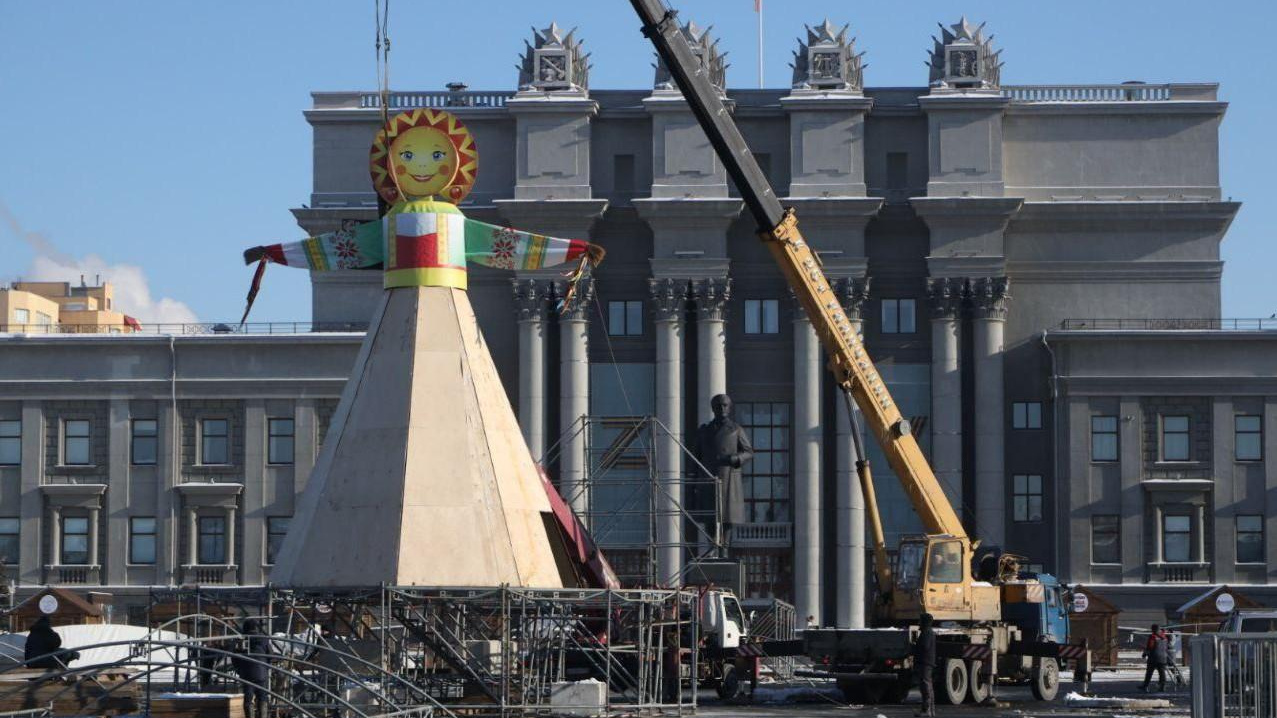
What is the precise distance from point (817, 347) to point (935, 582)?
31.6 metres

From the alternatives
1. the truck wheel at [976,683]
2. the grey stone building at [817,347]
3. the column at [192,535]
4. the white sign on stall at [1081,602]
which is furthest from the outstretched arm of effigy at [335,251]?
the column at [192,535]

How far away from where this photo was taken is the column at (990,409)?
72.1m

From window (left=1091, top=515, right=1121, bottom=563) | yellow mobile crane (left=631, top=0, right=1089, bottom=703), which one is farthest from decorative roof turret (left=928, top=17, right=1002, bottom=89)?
yellow mobile crane (left=631, top=0, right=1089, bottom=703)

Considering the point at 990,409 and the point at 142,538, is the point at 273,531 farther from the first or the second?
the point at 990,409

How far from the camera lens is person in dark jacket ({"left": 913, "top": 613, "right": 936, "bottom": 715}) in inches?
1478

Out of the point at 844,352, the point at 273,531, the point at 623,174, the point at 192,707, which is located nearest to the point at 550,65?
the point at 623,174

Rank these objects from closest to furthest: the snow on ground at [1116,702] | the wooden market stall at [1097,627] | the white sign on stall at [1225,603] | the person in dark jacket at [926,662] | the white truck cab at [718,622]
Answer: the person in dark jacket at [926,662]
the snow on ground at [1116,702]
the white truck cab at [718,622]
the white sign on stall at [1225,603]
the wooden market stall at [1097,627]

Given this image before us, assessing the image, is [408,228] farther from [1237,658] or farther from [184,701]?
[1237,658]

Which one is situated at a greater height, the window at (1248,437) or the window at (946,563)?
the window at (1248,437)

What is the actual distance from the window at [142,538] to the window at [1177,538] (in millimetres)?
32880

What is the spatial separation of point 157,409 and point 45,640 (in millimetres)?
37073

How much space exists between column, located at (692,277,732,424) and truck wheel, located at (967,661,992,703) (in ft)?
102

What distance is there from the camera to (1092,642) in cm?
6128

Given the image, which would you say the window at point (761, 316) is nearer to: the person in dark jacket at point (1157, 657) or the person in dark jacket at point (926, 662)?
the person in dark jacket at point (1157, 657)
